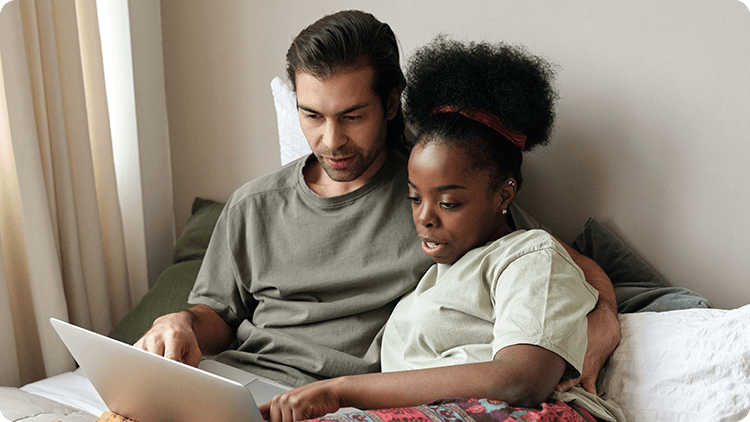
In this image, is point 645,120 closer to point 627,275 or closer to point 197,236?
point 627,275

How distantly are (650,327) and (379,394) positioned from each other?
475mm

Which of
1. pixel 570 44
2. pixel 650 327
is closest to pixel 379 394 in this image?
pixel 650 327

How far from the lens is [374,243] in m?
1.22

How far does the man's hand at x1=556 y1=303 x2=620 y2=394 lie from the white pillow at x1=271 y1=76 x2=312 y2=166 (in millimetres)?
818

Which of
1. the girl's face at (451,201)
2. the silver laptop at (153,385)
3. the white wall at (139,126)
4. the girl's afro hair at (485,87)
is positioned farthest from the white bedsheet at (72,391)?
the girl's afro hair at (485,87)

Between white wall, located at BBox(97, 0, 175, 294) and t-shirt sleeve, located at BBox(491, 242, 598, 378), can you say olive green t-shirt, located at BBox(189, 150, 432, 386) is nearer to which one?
t-shirt sleeve, located at BBox(491, 242, 598, 378)

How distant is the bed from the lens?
0.87m

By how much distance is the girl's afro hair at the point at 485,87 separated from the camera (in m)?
1.02

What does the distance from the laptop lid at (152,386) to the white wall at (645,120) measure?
2.78 feet

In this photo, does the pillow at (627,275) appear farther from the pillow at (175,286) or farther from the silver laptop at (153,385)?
the pillow at (175,286)

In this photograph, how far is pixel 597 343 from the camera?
3.12 feet

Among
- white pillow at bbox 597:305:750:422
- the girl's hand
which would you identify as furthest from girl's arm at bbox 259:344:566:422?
white pillow at bbox 597:305:750:422

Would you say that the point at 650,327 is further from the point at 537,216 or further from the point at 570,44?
the point at 570,44

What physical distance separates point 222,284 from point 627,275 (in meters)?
0.89
